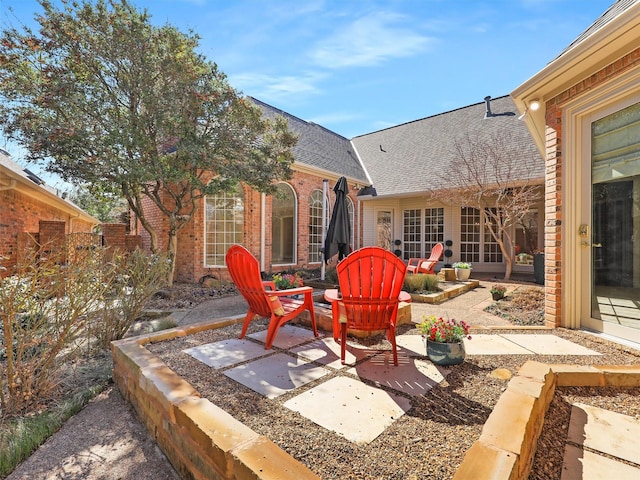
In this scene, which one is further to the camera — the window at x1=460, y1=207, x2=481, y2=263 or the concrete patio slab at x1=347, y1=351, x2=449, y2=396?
the window at x1=460, y1=207, x2=481, y2=263

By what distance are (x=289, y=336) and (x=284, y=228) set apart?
21.0 ft

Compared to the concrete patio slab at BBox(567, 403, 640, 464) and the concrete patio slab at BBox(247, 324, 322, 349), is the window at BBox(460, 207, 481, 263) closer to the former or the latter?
the concrete patio slab at BBox(247, 324, 322, 349)

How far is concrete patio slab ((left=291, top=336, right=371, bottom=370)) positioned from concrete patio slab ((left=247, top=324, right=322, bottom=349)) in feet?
0.42

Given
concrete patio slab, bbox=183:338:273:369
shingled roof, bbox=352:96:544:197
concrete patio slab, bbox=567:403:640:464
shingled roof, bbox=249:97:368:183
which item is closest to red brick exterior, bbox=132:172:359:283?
shingled roof, bbox=249:97:368:183

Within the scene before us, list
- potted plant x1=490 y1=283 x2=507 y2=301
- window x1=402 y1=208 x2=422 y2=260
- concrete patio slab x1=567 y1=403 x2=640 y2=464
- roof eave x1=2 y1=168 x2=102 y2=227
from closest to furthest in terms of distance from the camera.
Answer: concrete patio slab x1=567 y1=403 x2=640 y2=464, potted plant x1=490 y1=283 x2=507 y2=301, roof eave x1=2 y1=168 x2=102 y2=227, window x1=402 y1=208 x2=422 y2=260

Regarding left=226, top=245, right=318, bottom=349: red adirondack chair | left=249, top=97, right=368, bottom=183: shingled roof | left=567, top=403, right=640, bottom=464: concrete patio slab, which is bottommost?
left=567, top=403, right=640, bottom=464: concrete patio slab

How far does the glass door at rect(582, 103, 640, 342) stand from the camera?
3.01 meters

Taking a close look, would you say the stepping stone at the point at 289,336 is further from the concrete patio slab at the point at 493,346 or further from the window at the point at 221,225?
the window at the point at 221,225

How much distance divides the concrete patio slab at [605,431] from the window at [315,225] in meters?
8.17

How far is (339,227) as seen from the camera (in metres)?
6.15

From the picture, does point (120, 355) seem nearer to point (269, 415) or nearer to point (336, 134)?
point (269, 415)

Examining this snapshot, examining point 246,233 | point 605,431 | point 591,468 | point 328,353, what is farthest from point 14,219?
point 605,431

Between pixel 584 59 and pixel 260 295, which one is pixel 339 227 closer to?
pixel 260 295

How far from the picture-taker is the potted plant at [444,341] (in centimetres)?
249
